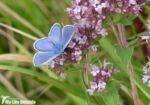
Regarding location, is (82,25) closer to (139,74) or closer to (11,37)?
(139,74)

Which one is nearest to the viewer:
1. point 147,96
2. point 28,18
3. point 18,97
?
point 147,96

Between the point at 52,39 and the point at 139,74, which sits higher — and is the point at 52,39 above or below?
above

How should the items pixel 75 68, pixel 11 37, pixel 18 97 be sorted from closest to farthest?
pixel 75 68 < pixel 18 97 < pixel 11 37

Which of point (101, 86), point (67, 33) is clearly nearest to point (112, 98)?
point (101, 86)

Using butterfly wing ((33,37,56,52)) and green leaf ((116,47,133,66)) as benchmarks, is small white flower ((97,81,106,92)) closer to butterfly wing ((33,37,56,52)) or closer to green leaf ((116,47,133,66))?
green leaf ((116,47,133,66))

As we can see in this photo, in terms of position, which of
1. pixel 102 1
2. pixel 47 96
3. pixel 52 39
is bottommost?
pixel 47 96

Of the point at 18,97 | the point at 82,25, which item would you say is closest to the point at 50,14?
the point at 18,97

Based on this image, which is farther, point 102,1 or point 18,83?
point 18,83

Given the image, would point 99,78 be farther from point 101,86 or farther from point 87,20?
point 87,20

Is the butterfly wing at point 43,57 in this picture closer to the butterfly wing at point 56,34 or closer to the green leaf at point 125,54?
the butterfly wing at point 56,34
